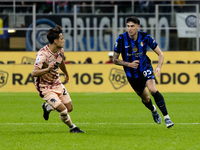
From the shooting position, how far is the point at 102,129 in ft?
33.9

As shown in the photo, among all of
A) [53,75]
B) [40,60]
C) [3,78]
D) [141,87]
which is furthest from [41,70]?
[3,78]

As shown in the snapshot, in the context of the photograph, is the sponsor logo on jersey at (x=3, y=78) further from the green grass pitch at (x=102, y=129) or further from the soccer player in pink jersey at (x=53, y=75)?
the soccer player in pink jersey at (x=53, y=75)

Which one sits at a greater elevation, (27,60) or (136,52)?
(136,52)

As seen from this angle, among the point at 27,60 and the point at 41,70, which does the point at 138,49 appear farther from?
the point at 27,60

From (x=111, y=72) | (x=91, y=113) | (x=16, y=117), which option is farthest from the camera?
(x=111, y=72)

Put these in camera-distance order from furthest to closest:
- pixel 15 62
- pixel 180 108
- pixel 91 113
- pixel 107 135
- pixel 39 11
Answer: pixel 39 11
pixel 15 62
pixel 180 108
pixel 91 113
pixel 107 135

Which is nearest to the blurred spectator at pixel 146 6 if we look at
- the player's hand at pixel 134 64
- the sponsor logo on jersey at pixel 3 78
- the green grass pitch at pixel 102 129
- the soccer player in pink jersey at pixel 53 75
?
the sponsor logo on jersey at pixel 3 78

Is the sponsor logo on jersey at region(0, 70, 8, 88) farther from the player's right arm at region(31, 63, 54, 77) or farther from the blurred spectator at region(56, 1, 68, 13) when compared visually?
the player's right arm at region(31, 63, 54, 77)

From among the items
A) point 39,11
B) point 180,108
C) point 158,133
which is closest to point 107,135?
point 158,133

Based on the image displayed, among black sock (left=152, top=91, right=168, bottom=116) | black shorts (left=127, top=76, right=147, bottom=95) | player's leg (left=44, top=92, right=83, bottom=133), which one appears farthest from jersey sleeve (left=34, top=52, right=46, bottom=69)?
black sock (left=152, top=91, right=168, bottom=116)

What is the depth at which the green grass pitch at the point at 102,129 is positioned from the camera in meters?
8.12

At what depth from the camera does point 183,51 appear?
26.3 metres

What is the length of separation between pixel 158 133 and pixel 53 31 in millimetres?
2490

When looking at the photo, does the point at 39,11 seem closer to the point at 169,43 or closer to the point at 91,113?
the point at 169,43
